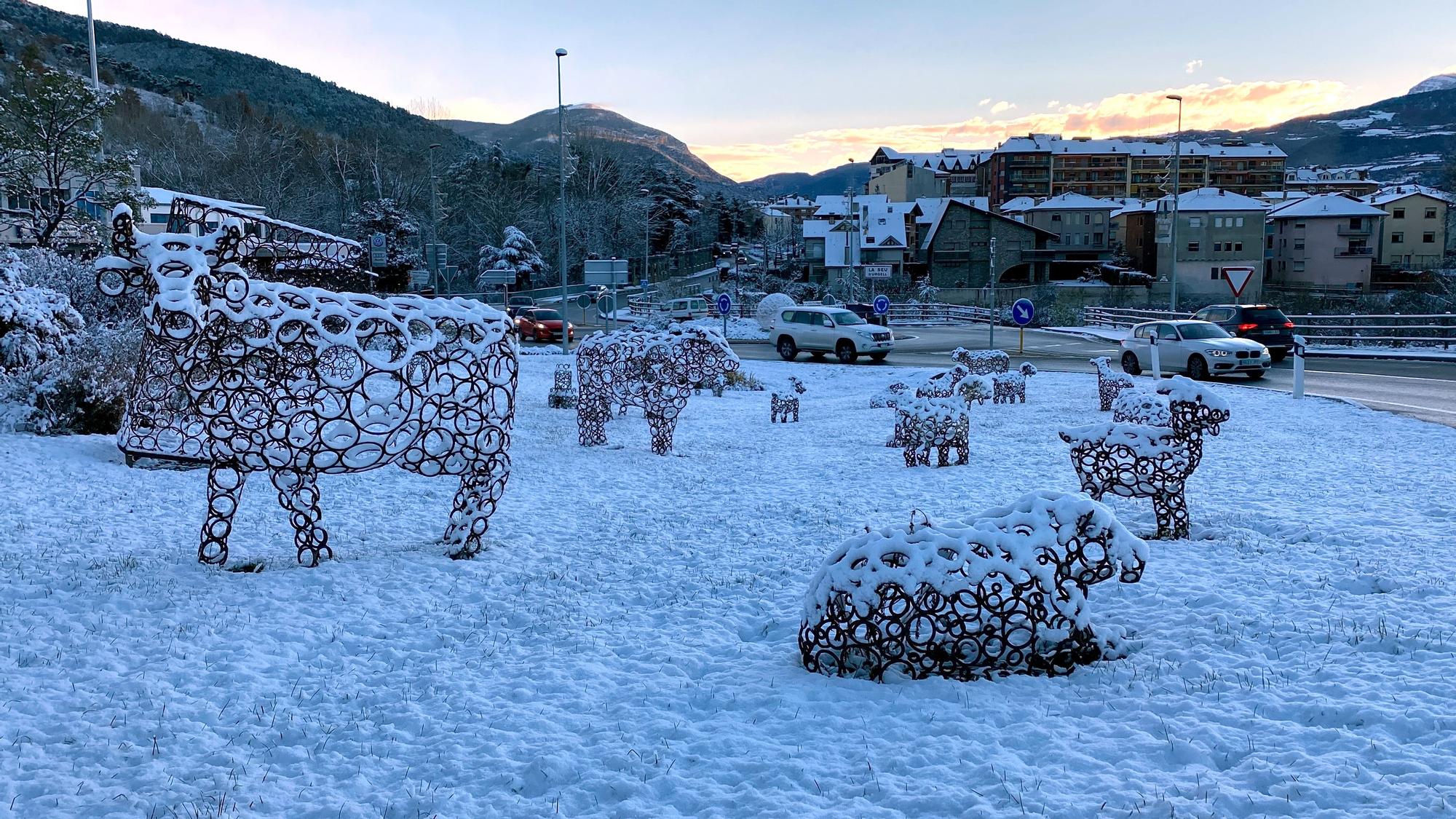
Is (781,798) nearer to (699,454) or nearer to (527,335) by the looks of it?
(699,454)

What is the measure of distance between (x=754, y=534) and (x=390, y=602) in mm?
3232

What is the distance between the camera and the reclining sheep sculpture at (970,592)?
208 inches

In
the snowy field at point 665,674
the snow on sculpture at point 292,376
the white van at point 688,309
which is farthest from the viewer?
the white van at point 688,309

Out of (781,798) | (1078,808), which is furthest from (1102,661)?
(781,798)

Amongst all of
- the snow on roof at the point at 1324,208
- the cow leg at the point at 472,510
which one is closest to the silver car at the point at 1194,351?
the cow leg at the point at 472,510

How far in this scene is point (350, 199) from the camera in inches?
2557

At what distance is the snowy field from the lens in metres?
4.15

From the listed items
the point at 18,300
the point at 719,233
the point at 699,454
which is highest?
the point at 719,233

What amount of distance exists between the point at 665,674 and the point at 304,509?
3776 mm

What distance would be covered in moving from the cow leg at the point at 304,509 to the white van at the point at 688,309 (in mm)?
32892

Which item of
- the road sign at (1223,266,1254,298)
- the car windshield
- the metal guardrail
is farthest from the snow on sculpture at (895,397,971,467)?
the metal guardrail

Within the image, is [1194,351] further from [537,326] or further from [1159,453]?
[537,326]

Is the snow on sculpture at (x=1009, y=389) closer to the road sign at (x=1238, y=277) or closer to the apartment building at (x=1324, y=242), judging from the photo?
the road sign at (x=1238, y=277)

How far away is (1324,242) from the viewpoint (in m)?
66.9
